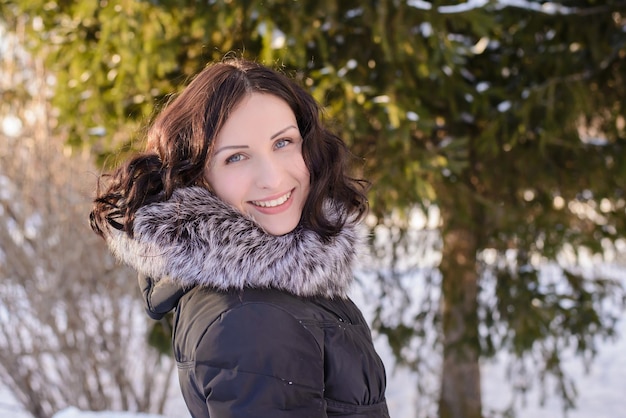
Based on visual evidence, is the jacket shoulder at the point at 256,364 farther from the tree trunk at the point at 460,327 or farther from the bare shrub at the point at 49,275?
the bare shrub at the point at 49,275

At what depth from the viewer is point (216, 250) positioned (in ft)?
4.38

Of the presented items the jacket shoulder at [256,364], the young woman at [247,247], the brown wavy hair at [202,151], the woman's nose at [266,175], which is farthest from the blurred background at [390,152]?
the jacket shoulder at [256,364]

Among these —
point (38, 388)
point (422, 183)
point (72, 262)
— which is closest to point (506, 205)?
point (422, 183)

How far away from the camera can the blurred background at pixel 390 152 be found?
3.37 metres

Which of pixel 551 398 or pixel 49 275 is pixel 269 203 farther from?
pixel 551 398

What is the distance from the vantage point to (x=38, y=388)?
17.1ft

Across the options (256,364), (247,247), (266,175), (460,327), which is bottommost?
(460,327)

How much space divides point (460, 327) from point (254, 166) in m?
3.53

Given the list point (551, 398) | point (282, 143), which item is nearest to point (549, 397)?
point (551, 398)

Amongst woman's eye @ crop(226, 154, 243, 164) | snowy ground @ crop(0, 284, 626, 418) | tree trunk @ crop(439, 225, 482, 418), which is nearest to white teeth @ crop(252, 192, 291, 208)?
woman's eye @ crop(226, 154, 243, 164)

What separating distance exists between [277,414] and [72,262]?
13.3 ft

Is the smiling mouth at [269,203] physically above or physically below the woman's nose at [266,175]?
below

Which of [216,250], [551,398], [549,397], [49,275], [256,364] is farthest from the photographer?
[551,398]

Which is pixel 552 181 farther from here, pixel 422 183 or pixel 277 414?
pixel 277 414
